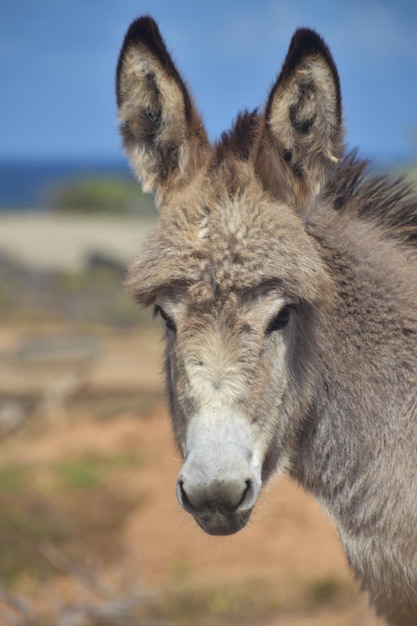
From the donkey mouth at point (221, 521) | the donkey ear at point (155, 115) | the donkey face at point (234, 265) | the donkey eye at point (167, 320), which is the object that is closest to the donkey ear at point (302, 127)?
the donkey face at point (234, 265)

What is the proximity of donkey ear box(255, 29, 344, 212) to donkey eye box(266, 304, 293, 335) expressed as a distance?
0.61 meters

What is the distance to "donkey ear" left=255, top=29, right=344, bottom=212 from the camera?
4.25m

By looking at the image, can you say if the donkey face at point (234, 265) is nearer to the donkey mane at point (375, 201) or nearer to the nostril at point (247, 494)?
the nostril at point (247, 494)

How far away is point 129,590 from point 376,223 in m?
7.06

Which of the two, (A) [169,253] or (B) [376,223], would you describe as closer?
(A) [169,253]

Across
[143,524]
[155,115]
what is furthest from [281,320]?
[143,524]

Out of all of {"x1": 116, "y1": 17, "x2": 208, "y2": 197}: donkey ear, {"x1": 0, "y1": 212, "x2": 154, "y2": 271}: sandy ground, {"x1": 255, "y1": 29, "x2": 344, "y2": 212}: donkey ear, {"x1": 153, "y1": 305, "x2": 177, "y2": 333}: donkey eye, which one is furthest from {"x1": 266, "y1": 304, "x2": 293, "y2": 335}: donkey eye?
{"x1": 0, "y1": 212, "x2": 154, "y2": 271}: sandy ground

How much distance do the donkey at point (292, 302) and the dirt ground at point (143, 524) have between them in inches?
124

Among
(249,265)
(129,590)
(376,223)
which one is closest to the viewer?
(249,265)

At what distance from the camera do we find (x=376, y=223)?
4738mm

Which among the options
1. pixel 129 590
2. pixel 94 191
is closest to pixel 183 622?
pixel 129 590

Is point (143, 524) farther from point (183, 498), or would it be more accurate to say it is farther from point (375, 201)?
point (183, 498)

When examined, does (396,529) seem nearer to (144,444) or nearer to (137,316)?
(144,444)

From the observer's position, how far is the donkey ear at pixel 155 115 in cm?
448
